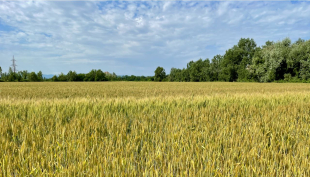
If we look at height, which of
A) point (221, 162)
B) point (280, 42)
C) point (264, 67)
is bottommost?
point (221, 162)

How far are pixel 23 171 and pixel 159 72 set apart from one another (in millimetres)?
89645

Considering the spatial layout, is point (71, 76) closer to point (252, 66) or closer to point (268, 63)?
point (252, 66)

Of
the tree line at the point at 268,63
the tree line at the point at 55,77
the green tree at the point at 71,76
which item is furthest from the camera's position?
the green tree at the point at 71,76

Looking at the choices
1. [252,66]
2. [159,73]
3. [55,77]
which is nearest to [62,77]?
[55,77]

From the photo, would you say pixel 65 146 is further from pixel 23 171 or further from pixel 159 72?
pixel 159 72

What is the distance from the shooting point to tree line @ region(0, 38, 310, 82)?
36.5 m

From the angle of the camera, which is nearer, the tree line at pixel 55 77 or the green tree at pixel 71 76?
the tree line at pixel 55 77

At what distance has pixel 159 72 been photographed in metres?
90.7

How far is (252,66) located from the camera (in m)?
42.6

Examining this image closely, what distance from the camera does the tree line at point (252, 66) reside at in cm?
3647

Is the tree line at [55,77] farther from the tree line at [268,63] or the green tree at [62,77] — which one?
the tree line at [268,63]

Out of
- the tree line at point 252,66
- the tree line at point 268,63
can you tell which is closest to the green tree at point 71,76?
the tree line at point 252,66

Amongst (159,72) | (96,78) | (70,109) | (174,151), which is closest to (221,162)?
(174,151)

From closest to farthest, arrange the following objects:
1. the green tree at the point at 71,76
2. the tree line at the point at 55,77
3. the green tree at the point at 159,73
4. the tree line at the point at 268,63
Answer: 1. the tree line at the point at 268,63
2. the tree line at the point at 55,77
3. the green tree at the point at 71,76
4. the green tree at the point at 159,73
